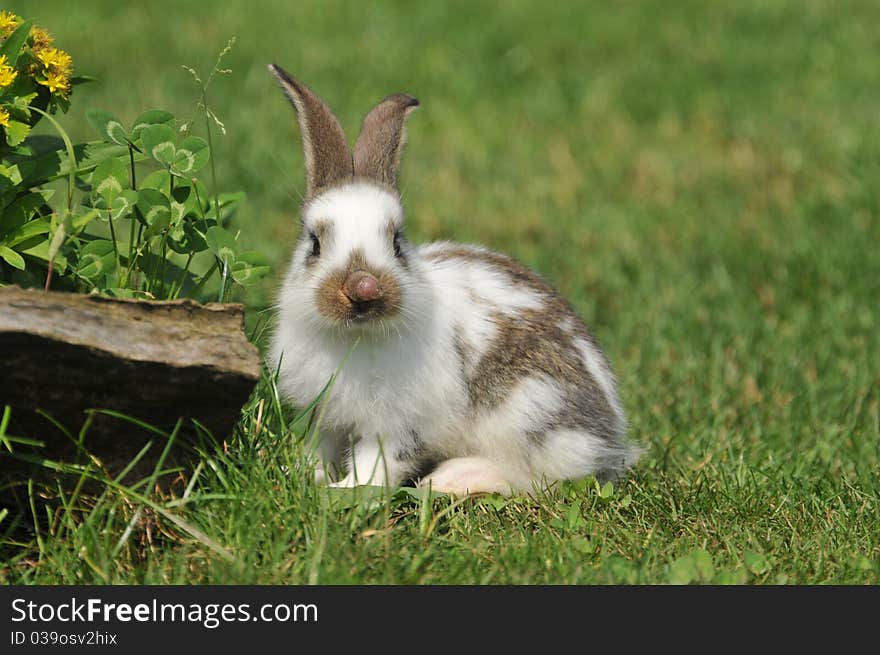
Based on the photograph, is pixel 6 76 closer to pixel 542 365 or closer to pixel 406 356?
pixel 406 356

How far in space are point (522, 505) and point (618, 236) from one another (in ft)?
12.1

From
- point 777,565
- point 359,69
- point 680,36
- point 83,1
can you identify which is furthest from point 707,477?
point 83,1

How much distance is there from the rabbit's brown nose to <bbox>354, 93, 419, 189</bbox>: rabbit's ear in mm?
479

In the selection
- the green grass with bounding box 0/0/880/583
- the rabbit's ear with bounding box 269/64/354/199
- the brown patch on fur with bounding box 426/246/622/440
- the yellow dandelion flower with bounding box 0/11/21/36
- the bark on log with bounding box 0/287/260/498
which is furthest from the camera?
the brown patch on fur with bounding box 426/246/622/440

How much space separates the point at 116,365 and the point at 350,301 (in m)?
0.71

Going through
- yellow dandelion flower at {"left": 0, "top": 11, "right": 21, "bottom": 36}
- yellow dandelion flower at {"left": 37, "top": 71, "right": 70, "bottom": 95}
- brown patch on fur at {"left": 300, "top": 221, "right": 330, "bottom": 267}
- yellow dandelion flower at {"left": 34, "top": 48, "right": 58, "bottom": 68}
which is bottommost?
brown patch on fur at {"left": 300, "top": 221, "right": 330, "bottom": 267}

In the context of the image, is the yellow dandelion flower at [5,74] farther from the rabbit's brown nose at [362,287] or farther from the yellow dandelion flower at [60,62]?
the rabbit's brown nose at [362,287]

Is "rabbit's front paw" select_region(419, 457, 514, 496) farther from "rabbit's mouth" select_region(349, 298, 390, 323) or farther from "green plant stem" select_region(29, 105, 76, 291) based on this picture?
"green plant stem" select_region(29, 105, 76, 291)

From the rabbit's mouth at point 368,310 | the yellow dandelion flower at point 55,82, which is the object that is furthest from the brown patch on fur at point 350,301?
the yellow dandelion flower at point 55,82

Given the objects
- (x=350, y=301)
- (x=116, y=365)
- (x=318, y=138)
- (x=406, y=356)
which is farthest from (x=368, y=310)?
(x=116, y=365)

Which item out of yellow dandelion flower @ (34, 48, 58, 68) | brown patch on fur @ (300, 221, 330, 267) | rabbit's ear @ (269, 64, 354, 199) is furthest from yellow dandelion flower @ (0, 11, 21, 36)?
brown patch on fur @ (300, 221, 330, 267)

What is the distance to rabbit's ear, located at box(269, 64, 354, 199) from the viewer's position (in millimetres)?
3906

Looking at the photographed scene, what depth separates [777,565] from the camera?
3533 millimetres

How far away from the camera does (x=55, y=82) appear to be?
149 inches
